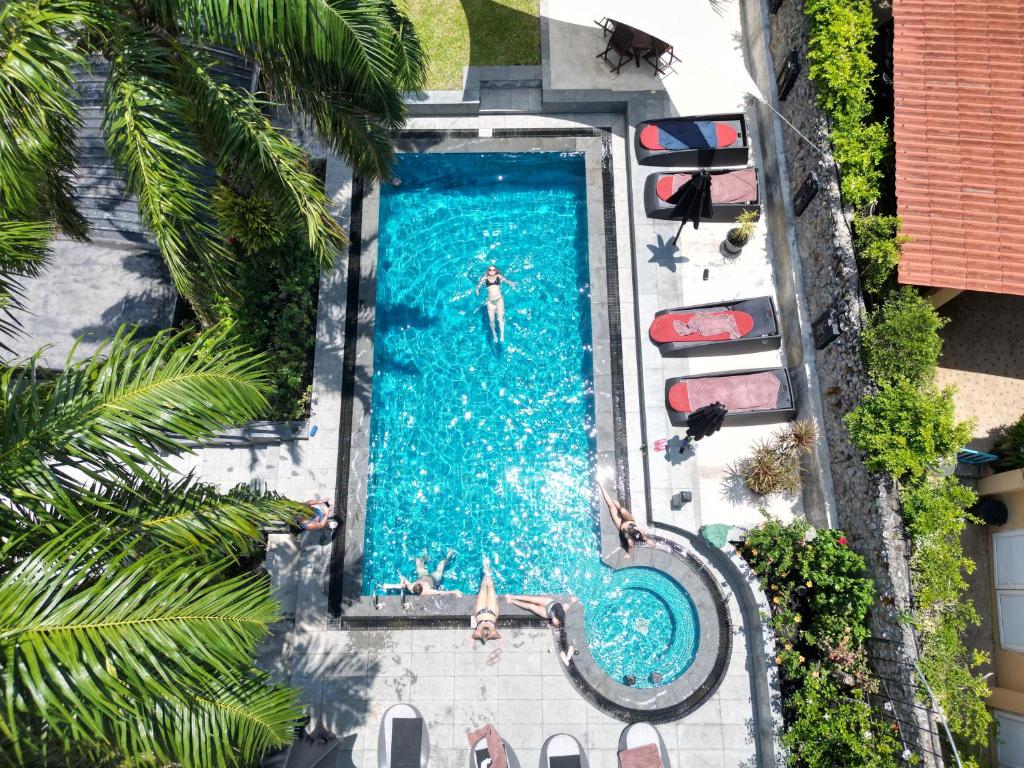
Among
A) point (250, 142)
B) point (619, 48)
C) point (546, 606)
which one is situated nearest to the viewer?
point (250, 142)

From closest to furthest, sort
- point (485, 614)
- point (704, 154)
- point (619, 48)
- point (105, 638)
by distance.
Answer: point (105, 638)
point (485, 614)
point (704, 154)
point (619, 48)

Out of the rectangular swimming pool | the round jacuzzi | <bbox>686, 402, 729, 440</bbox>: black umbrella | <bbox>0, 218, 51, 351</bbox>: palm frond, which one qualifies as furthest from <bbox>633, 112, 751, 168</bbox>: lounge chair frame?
<bbox>0, 218, 51, 351</bbox>: palm frond

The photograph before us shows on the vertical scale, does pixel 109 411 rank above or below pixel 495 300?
below

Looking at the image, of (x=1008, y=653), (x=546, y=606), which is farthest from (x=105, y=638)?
(x=1008, y=653)

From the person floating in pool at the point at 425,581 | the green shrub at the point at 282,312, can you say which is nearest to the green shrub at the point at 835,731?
the person floating in pool at the point at 425,581

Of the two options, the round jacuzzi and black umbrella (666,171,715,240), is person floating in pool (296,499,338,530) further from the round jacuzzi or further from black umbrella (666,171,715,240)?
black umbrella (666,171,715,240)

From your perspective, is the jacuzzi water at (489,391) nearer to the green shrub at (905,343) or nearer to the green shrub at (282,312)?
the green shrub at (282,312)

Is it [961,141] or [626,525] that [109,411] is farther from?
[961,141]
